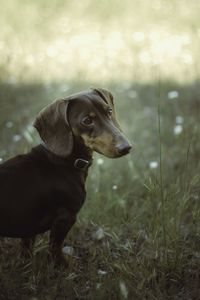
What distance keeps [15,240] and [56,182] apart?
0.84 m

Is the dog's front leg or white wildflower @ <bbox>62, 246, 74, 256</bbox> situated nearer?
the dog's front leg

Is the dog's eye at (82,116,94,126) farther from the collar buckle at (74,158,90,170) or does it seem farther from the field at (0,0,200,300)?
the field at (0,0,200,300)

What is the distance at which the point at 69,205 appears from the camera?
11.0 feet

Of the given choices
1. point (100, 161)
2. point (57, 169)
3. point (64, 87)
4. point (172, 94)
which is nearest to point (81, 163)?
point (57, 169)

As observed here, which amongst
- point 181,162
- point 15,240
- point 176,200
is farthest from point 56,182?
point 181,162

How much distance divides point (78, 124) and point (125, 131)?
2488 mm

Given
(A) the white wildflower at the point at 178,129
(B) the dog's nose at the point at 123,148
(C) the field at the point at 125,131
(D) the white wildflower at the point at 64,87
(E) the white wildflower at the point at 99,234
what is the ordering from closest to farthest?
(B) the dog's nose at the point at 123,148
(C) the field at the point at 125,131
(E) the white wildflower at the point at 99,234
(A) the white wildflower at the point at 178,129
(D) the white wildflower at the point at 64,87

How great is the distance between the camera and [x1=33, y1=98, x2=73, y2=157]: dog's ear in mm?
3354

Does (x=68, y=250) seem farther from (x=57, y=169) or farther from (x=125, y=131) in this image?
(x=125, y=131)

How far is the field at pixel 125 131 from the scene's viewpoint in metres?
3.38

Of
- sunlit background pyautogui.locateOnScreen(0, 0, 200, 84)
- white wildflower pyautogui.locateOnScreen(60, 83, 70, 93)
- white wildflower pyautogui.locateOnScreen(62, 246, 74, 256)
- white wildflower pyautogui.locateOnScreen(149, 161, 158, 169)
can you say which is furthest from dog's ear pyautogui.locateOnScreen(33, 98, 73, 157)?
white wildflower pyautogui.locateOnScreen(60, 83, 70, 93)

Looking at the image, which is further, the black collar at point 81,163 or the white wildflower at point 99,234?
the white wildflower at point 99,234

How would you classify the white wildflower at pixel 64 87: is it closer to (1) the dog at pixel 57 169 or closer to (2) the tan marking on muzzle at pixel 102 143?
(1) the dog at pixel 57 169

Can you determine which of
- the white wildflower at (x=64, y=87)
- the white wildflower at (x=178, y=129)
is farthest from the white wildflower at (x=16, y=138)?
the white wildflower at (x=178, y=129)
